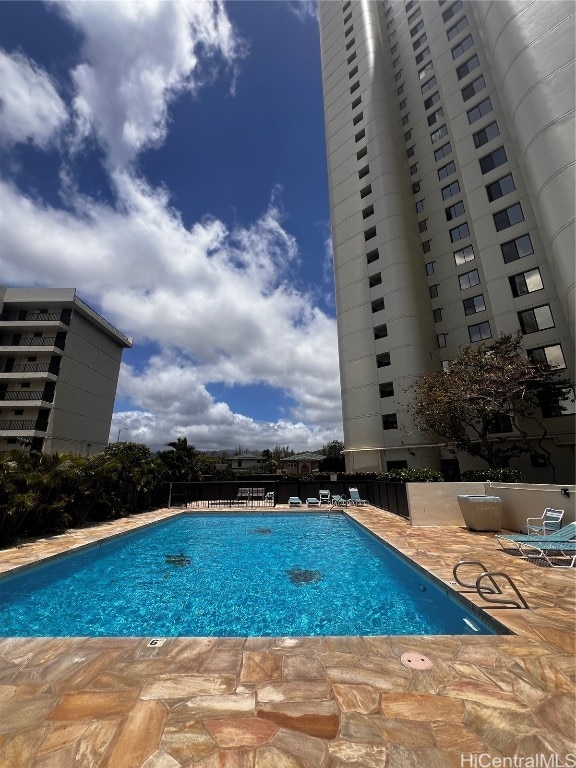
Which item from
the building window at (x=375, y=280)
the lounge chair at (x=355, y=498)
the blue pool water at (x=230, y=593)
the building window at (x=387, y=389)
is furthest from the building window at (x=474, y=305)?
the blue pool water at (x=230, y=593)

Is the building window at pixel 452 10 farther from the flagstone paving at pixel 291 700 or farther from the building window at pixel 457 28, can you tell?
the flagstone paving at pixel 291 700

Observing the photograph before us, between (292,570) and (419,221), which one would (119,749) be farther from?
(419,221)

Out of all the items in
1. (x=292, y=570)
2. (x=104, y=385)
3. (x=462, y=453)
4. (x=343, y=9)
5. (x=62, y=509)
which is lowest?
(x=292, y=570)

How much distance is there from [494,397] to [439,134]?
25.5 metres

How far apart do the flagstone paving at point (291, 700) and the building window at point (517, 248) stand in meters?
24.7

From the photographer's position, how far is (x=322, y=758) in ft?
7.33

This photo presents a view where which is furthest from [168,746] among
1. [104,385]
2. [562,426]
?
[104,385]

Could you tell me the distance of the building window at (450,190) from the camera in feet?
88.3

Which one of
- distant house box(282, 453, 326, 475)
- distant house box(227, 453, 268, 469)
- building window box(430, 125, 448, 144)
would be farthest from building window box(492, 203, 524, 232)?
distant house box(227, 453, 268, 469)

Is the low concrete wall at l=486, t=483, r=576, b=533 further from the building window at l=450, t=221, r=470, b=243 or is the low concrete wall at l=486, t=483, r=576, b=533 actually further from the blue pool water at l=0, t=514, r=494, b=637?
the building window at l=450, t=221, r=470, b=243

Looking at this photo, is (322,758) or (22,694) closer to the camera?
(322,758)

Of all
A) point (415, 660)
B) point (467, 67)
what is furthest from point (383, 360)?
point (467, 67)

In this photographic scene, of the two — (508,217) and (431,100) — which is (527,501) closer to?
(508,217)

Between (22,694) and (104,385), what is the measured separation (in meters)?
42.8
